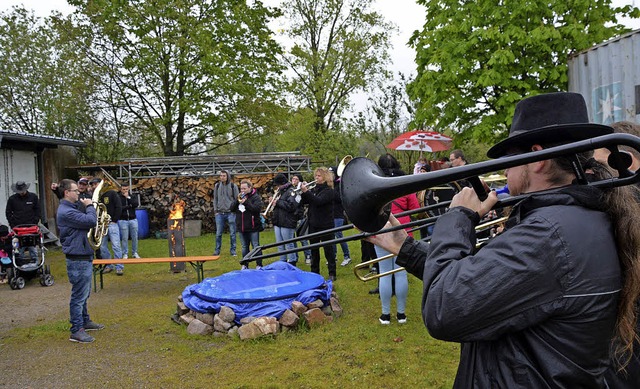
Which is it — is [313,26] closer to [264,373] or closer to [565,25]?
[565,25]

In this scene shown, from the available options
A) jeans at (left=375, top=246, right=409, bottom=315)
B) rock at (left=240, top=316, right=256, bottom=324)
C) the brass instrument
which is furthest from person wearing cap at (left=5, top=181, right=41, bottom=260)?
the brass instrument

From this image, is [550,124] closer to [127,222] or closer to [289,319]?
[289,319]

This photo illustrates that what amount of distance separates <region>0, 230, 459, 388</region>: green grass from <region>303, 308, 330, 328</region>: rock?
0.38 feet

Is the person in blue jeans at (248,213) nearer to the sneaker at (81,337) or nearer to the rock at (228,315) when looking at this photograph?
the rock at (228,315)

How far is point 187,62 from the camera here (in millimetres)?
18625

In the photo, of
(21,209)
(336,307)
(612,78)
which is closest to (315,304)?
(336,307)

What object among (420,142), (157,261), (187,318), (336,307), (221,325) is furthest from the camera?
(420,142)

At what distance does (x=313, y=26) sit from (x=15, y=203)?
2091 cm

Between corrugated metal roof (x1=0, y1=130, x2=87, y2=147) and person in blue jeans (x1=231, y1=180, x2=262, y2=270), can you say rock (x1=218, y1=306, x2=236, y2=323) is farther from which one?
corrugated metal roof (x1=0, y1=130, x2=87, y2=147)

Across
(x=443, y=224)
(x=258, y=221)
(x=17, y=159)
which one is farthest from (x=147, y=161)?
(x=443, y=224)

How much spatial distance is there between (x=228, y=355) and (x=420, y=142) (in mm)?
9609

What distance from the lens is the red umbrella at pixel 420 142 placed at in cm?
1296

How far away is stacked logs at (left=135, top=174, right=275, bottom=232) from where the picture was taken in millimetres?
16500

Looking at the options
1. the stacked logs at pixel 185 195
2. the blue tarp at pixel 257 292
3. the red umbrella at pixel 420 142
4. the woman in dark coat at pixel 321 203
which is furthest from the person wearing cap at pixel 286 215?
the stacked logs at pixel 185 195
